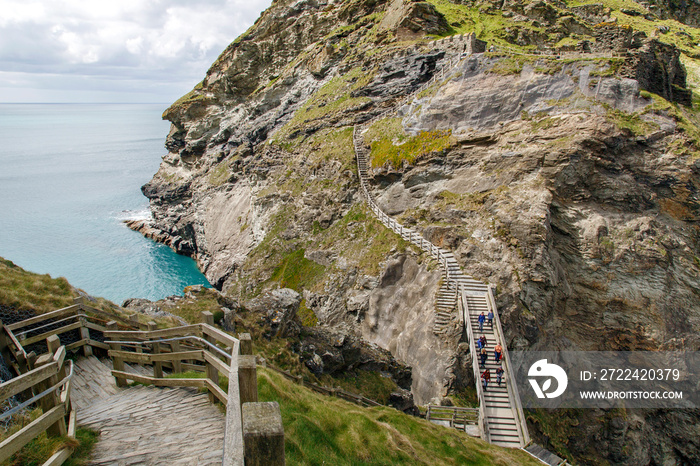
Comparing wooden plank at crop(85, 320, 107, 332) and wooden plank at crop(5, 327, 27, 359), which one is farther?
wooden plank at crop(85, 320, 107, 332)

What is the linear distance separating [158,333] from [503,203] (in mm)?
25753

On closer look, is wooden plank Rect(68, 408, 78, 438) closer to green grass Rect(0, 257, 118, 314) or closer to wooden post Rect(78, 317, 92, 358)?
wooden post Rect(78, 317, 92, 358)

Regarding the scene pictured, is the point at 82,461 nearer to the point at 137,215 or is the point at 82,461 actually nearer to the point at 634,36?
the point at 634,36

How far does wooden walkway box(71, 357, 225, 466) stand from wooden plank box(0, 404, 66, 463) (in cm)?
88

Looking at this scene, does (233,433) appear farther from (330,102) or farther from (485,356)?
(330,102)

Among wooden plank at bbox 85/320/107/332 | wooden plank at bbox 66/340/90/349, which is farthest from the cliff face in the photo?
wooden plank at bbox 66/340/90/349

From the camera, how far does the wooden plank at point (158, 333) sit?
8695 mm

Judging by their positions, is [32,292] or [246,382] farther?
[32,292]

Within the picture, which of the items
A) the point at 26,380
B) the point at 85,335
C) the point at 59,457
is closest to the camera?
the point at 59,457

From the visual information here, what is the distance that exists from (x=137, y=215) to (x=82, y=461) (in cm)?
9173

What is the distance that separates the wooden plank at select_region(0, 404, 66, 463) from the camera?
14.0 ft

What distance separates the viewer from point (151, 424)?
670 cm

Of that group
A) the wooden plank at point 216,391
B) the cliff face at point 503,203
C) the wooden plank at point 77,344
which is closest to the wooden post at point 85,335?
the wooden plank at point 77,344

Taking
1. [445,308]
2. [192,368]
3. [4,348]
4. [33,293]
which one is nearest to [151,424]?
[192,368]
